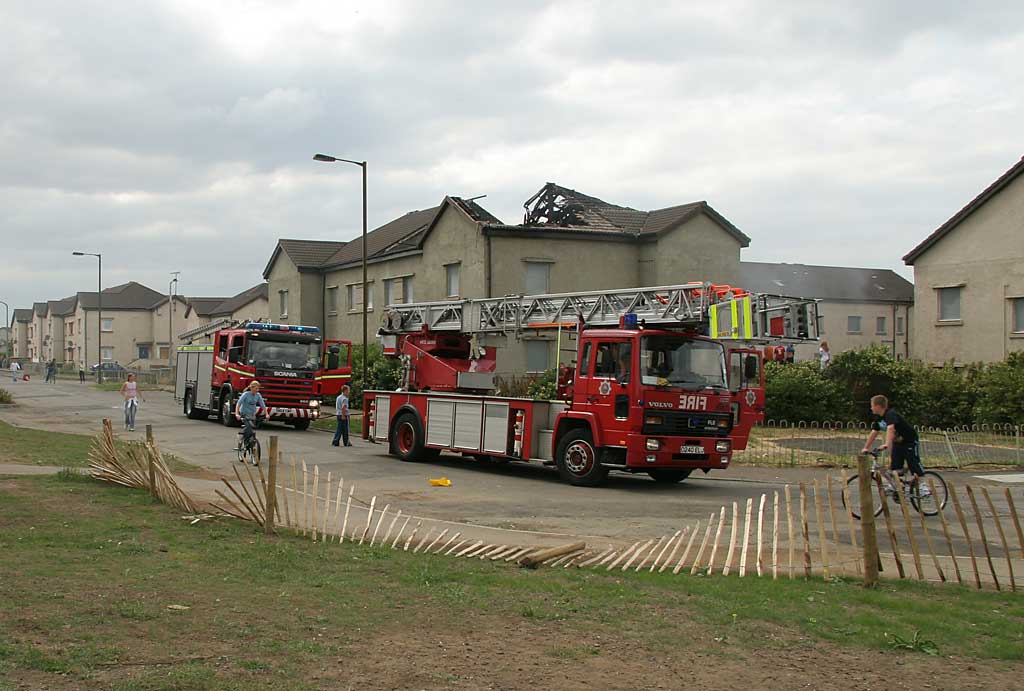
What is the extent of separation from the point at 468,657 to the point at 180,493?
6803 millimetres

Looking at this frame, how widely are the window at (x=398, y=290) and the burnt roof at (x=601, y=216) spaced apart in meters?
5.32

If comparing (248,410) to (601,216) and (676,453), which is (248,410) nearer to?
(676,453)

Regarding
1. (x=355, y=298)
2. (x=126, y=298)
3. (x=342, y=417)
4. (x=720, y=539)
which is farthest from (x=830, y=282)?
(x=126, y=298)

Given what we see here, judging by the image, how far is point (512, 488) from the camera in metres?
17.1

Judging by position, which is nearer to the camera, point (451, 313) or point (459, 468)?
point (459, 468)

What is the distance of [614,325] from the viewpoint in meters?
17.9

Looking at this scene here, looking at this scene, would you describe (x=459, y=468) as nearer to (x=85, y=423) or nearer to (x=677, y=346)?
(x=677, y=346)

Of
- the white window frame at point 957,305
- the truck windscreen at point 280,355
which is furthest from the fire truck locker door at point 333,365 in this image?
the white window frame at point 957,305

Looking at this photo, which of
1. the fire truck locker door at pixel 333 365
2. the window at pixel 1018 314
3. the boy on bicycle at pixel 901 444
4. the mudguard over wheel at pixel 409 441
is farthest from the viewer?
the window at pixel 1018 314

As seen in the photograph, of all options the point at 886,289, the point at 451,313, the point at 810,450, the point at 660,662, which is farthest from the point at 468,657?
the point at 886,289

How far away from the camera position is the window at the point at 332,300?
4775 cm

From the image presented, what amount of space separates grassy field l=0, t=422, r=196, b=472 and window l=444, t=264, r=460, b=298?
15555mm

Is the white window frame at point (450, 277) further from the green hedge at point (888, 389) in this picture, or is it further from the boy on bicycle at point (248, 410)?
the boy on bicycle at point (248, 410)

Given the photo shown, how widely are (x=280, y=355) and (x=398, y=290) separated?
12.1 m
